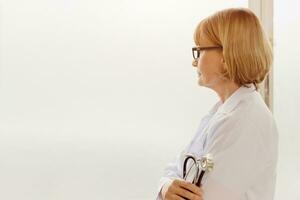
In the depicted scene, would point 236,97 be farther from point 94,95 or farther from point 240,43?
point 94,95

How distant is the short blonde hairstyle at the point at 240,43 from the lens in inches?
49.4

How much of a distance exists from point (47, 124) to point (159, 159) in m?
0.51

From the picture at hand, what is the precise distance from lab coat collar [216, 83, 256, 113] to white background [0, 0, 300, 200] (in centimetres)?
72

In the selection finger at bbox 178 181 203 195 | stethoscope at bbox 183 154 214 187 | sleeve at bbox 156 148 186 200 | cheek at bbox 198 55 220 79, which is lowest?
sleeve at bbox 156 148 186 200

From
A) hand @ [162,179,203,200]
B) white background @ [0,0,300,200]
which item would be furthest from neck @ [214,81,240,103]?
white background @ [0,0,300,200]

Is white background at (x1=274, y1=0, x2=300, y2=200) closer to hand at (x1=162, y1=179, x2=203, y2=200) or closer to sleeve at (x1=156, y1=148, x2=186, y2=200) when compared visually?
sleeve at (x1=156, y1=148, x2=186, y2=200)

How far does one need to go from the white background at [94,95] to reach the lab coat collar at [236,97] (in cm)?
72

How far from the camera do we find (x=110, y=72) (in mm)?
1934

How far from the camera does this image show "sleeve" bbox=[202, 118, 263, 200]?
1192mm

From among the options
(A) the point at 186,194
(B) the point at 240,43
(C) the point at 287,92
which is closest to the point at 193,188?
(A) the point at 186,194

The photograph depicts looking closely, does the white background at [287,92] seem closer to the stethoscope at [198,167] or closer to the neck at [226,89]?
the neck at [226,89]

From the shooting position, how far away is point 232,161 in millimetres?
1196

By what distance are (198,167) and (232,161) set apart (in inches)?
3.6

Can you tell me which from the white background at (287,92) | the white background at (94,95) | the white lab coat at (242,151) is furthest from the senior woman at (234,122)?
the white background at (287,92)
